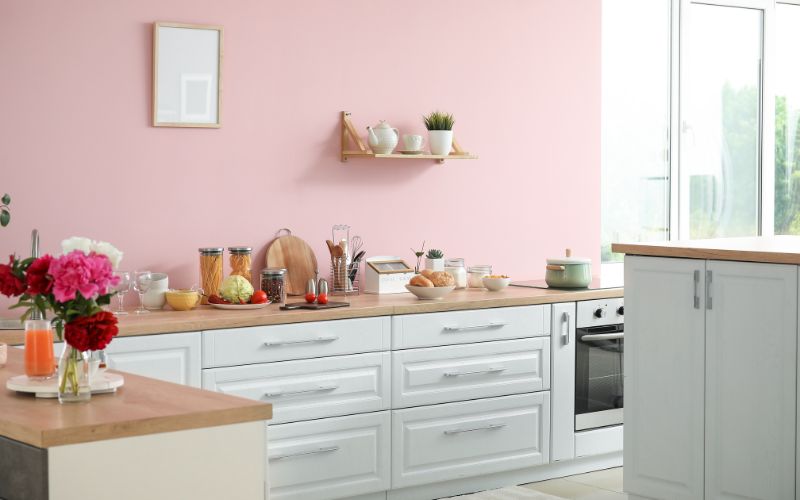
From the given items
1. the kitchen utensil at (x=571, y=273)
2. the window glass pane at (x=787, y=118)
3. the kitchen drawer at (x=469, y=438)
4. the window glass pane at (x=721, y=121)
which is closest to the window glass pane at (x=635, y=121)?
the window glass pane at (x=721, y=121)

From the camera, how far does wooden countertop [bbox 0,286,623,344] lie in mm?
4027

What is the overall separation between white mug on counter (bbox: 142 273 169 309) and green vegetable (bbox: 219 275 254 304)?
0.73ft

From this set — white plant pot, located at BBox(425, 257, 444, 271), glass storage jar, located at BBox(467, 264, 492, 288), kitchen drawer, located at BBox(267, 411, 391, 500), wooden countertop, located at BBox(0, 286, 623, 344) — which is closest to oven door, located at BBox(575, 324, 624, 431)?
wooden countertop, located at BBox(0, 286, 623, 344)

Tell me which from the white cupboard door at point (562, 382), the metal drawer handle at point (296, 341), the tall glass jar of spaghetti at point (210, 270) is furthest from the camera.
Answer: the white cupboard door at point (562, 382)

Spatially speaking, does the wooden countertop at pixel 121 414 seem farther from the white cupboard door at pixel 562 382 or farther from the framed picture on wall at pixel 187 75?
the white cupboard door at pixel 562 382

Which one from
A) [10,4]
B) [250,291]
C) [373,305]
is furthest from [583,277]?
[10,4]

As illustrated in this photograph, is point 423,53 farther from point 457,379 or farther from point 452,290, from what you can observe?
point 457,379

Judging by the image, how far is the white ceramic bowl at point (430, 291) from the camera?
188 inches

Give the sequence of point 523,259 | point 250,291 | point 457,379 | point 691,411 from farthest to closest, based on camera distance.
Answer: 1. point 523,259
2. point 457,379
3. point 250,291
4. point 691,411

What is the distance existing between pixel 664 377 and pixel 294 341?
4.51 feet

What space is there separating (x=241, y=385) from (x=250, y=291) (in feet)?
1.39

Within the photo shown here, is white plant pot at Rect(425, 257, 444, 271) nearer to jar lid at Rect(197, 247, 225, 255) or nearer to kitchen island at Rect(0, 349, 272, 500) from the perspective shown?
jar lid at Rect(197, 247, 225, 255)

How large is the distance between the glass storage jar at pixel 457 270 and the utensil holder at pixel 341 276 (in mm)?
482

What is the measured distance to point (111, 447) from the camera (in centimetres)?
237
